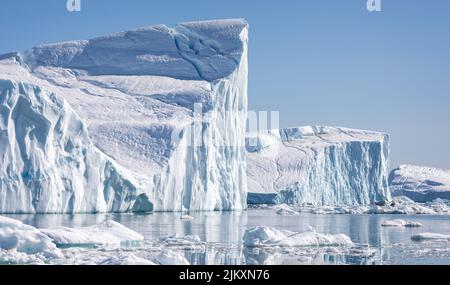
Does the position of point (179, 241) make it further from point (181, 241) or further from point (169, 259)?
point (169, 259)

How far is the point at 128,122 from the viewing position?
2661cm

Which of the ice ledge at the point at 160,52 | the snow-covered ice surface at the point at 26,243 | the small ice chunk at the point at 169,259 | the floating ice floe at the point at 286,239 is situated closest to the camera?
the small ice chunk at the point at 169,259

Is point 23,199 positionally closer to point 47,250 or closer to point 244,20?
point 47,250

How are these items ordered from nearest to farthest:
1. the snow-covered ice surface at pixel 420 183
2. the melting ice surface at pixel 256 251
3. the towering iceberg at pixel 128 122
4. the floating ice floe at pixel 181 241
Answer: the melting ice surface at pixel 256 251
the floating ice floe at pixel 181 241
the towering iceberg at pixel 128 122
the snow-covered ice surface at pixel 420 183

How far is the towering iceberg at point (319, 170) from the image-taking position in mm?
38594

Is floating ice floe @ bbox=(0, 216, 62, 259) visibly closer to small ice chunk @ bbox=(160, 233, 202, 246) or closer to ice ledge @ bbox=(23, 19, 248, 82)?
small ice chunk @ bbox=(160, 233, 202, 246)

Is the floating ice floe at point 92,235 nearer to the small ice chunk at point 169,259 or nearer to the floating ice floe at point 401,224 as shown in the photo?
the small ice chunk at point 169,259

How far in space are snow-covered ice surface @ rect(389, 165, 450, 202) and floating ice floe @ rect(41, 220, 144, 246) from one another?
43108mm

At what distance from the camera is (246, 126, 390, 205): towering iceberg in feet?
127

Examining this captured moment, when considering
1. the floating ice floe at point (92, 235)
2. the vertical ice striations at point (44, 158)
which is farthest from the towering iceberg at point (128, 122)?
the floating ice floe at point (92, 235)

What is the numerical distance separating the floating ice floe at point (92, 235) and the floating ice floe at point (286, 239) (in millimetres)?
1861
